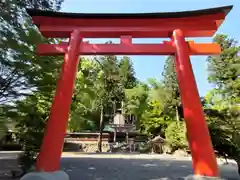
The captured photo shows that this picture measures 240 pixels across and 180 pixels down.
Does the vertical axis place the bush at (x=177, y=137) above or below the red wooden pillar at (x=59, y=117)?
above

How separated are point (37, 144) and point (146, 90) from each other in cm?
2122

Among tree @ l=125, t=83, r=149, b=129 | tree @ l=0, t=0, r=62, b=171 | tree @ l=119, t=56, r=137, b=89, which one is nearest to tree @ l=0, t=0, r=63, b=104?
tree @ l=0, t=0, r=62, b=171

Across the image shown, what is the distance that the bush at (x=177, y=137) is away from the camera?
16.9 meters

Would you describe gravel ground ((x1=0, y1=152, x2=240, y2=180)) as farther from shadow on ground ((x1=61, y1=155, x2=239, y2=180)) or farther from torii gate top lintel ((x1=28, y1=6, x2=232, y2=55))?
torii gate top lintel ((x1=28, y1=6, x2=232, y2=55))

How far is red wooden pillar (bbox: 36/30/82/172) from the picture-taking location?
477cm

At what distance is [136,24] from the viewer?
19.8 ft

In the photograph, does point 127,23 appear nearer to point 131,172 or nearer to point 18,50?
point 18,50

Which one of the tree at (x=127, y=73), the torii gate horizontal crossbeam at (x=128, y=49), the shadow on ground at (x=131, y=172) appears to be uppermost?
the tree at (x=127, y=73)

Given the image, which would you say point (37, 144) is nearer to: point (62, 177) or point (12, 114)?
point (12, 114)

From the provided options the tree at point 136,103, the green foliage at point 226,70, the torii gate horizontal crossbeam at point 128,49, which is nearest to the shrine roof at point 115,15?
the torii gate horizontal crossbeam at point 128,49

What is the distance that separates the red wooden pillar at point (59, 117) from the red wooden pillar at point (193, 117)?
8.17 ft

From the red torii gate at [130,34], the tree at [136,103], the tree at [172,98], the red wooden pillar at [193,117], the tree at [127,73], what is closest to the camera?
the red wooden pillar at [193,117]

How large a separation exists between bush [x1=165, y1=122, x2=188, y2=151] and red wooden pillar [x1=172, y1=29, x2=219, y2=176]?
481 inches

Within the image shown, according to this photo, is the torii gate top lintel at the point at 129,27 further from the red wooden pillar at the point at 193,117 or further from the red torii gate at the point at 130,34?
the red wooden pillar at the point at 193,117
